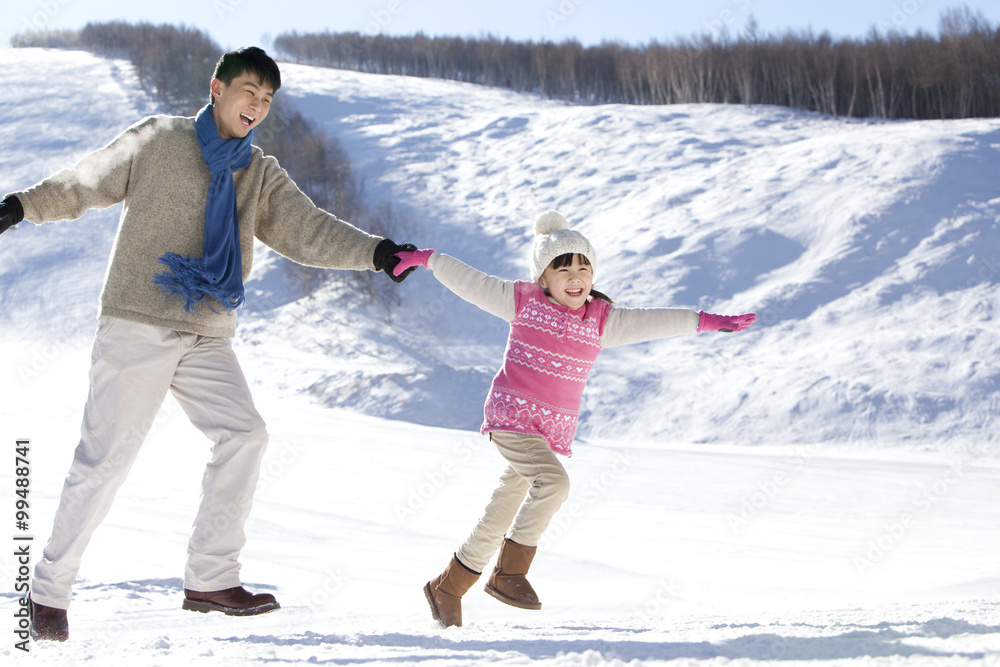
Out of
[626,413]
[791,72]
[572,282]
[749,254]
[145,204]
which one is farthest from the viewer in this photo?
[791,72]

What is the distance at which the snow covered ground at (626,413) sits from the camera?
8.83ft

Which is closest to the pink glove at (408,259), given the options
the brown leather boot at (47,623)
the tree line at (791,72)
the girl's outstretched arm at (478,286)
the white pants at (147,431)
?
the girl's outstretched arm at (478,286)

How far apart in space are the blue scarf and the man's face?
0.11 ft

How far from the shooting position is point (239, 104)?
2.61 m

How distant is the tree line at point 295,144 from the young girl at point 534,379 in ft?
44.3

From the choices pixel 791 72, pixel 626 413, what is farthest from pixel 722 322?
pixel 791 72

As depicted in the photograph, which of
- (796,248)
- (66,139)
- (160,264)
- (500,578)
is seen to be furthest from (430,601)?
(66,139)

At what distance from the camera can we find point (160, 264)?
2496 millimetres

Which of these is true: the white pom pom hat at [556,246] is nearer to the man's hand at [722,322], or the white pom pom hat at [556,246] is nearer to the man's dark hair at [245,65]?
the man's hand at [722,322]

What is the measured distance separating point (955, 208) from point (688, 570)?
48.3 feet

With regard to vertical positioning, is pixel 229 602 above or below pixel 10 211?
below

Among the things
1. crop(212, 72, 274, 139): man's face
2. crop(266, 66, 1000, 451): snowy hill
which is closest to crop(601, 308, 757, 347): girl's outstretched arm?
crop(212, 72, 274, 139): man's face

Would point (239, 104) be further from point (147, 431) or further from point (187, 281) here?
point (147, 431)

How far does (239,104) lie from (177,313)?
0.74 metres
